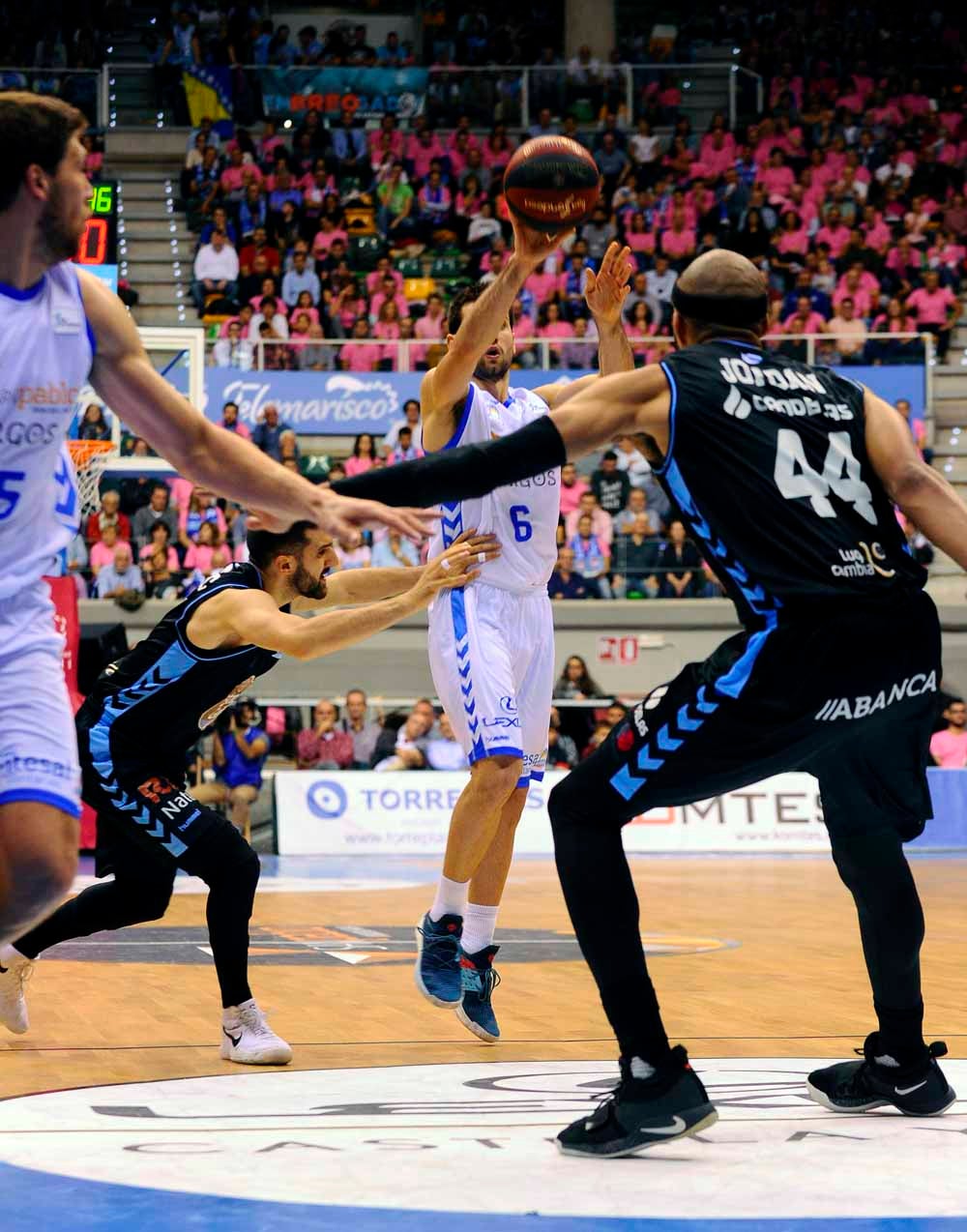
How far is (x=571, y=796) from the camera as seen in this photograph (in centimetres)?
450

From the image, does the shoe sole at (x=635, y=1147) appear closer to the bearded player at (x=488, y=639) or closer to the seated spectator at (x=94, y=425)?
the bearded player at (x=488, y=639)

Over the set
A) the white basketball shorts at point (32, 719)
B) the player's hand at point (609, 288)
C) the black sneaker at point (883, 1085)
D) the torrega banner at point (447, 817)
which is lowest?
the torrega banner at point (447, 817)

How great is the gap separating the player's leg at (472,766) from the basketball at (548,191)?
1675mm

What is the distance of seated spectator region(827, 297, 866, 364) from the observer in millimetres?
20234

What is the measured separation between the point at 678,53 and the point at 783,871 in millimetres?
17518

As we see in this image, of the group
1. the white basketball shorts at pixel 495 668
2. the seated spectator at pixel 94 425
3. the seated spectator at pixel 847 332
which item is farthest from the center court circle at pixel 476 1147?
the seated spectator at pixel 847 332

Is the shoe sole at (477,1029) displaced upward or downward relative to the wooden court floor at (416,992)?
upward

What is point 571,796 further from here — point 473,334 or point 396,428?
point 396,428

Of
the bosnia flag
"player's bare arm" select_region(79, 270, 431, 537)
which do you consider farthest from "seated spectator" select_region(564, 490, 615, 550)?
"player's bare arm" select_region(79, 270, 431, 537)

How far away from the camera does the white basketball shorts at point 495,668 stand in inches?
254

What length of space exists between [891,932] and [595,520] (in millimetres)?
14058

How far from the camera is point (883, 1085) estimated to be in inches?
188

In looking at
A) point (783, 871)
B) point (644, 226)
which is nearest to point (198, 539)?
point (783, 871)

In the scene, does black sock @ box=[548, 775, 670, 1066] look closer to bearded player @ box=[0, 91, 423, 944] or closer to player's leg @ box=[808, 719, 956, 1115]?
player's leg @ box=[808, 719, 956, 1115]
